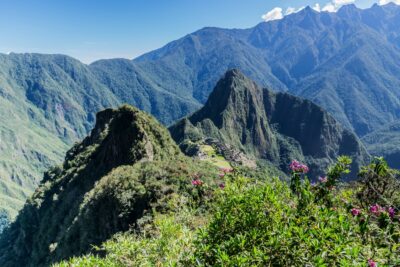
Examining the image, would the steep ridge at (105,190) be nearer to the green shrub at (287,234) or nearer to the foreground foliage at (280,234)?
the foreground foliage at (280,234)

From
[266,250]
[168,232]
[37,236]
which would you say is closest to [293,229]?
[266,250]

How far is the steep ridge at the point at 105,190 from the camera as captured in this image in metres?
52.6

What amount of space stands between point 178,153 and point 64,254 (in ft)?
132

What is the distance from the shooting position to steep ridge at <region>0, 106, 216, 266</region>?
52562 millimetres

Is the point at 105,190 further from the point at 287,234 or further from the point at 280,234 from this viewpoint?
the point at 287,234

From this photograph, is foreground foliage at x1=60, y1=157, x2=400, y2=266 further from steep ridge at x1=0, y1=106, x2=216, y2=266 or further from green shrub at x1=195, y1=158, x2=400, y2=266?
steep ridge at x1=0, y1=106, x2=216, y2=266

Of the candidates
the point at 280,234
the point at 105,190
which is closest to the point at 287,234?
the point at 280,234

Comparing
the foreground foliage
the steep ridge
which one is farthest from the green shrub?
the steep ridge

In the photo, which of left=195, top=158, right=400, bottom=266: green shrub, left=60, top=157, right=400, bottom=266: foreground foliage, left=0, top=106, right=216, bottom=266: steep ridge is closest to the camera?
left=195, top=158, right=400, bottom=266: green shrub

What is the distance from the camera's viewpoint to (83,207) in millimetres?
62156

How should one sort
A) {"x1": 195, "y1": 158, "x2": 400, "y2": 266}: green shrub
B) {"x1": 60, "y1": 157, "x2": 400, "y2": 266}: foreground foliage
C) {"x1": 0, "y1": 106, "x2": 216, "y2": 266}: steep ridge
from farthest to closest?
{"x1": 0, "y1": 106, "x2": 216, "y2": 266}: steep ridge < {"x1": 60, "y1": 157, "x2": 400, "y2": 266}: foreground foliage < {"x1": 195, "y1": 158, "x2": 400, "y2": 266}: green shrub

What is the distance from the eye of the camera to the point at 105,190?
191ft

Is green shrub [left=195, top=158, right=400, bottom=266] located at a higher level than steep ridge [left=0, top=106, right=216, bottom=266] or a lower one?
higher

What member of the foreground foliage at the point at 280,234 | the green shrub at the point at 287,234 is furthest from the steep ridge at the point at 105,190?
the green shrub at the point at 287,234
